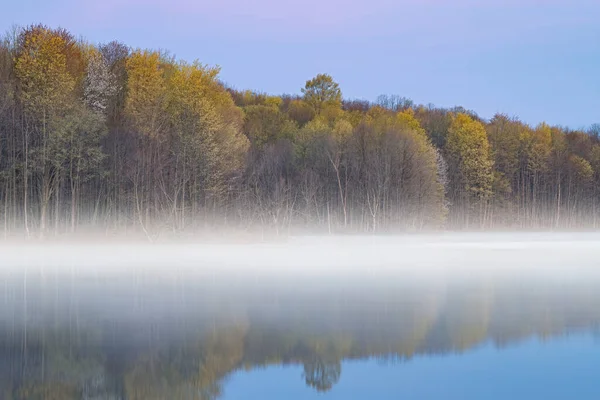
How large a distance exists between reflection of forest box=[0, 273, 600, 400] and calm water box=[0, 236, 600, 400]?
3cm

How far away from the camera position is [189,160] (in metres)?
51.3

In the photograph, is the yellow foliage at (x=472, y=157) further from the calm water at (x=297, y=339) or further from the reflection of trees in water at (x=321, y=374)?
the reflection of trees in water at (x=321, y=374)

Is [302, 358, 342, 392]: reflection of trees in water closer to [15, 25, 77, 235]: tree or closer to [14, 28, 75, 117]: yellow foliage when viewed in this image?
[15, 25, 77, 235]: tree

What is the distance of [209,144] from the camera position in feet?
169

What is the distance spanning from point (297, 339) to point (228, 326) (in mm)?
1859

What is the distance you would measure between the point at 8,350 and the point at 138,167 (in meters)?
37.8

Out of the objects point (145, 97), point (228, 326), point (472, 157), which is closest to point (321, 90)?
point (472, 157)

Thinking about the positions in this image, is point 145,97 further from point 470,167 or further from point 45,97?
point 470,167

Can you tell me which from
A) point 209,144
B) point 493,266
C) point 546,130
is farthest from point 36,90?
point 546,130

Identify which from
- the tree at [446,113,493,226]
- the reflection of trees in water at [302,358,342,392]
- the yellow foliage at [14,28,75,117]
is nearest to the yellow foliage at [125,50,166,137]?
the yellow foliage at [14,28,75,117]

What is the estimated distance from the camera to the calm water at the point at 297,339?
31.7ft

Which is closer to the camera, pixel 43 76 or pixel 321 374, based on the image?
pixel 321 374

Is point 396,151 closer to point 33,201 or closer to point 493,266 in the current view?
point 33,201

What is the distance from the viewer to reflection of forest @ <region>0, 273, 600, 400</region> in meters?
10.1
